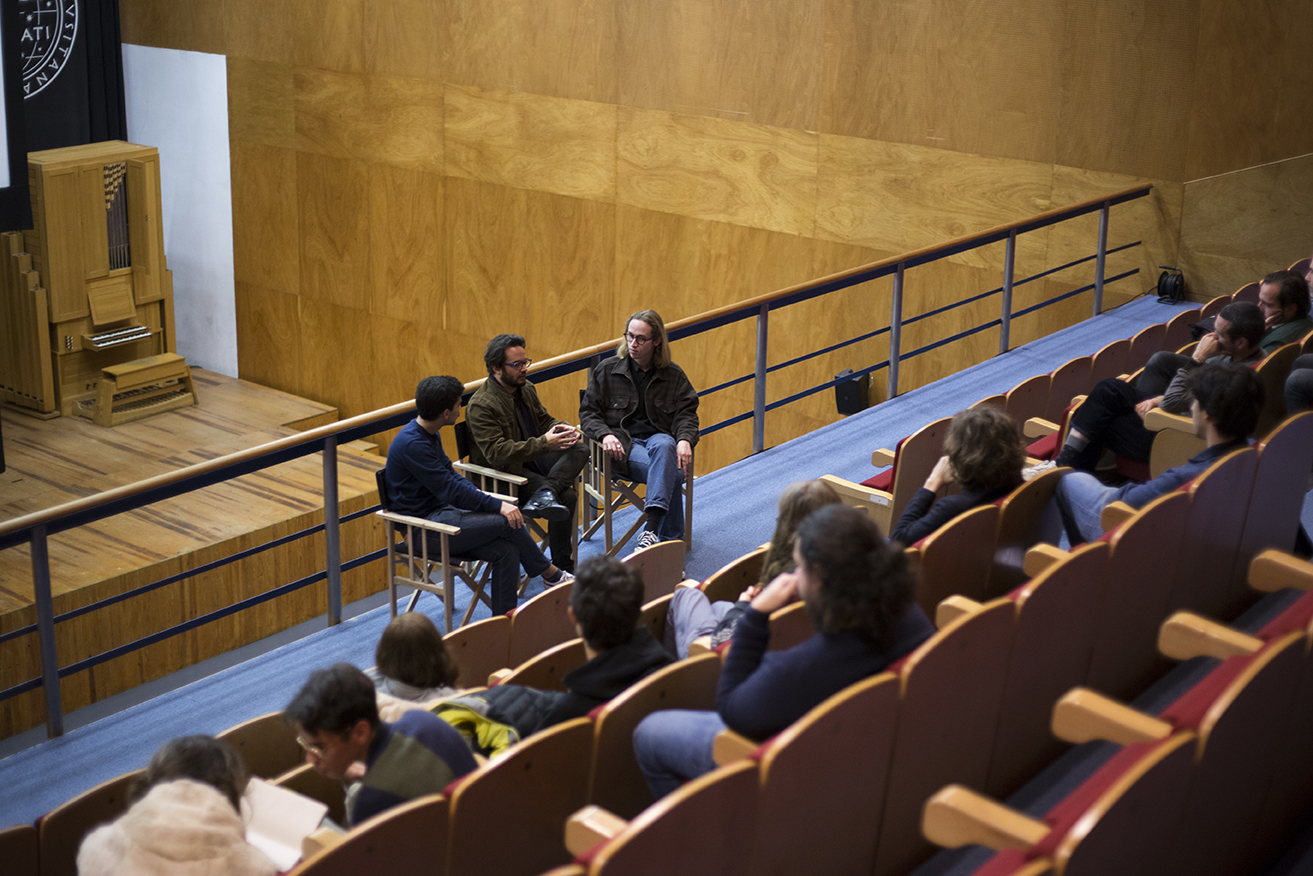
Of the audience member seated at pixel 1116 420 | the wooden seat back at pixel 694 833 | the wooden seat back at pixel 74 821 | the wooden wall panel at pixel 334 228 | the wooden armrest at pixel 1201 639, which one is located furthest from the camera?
the wooden wall panel at pixel 334 228

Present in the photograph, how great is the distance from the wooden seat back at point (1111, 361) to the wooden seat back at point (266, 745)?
9.79 feet

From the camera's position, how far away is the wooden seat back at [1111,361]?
14.3 ft

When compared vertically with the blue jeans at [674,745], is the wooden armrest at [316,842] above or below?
below

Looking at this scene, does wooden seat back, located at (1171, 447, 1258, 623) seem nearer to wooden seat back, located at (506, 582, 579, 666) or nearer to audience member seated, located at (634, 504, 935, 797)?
audience member seated, located at (634, 504, 935, 797)

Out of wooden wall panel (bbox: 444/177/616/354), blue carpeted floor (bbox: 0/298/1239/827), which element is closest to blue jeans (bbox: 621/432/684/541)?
blue carpeted floor (bbox: 0/298/1239/827)

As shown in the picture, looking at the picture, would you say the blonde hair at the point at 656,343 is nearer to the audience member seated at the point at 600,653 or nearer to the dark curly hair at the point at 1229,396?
the dark curly hair at the point at 1229,396

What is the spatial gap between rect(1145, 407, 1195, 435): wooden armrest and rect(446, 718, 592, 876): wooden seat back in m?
2.05

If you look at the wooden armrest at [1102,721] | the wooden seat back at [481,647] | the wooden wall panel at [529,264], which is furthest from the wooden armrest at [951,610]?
the wooden wall panel at [529,264]

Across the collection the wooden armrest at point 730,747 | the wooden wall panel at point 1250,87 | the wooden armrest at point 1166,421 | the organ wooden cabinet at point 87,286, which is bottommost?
the organ wooden cabinet at point 87,286

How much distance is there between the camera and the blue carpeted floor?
3322 millimetres

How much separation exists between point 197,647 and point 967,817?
7310mm

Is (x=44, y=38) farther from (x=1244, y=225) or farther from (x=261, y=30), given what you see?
(x=1244, y=225)

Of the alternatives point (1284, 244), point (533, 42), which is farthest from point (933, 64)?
point (533, 42)

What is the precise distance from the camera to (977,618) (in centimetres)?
201
